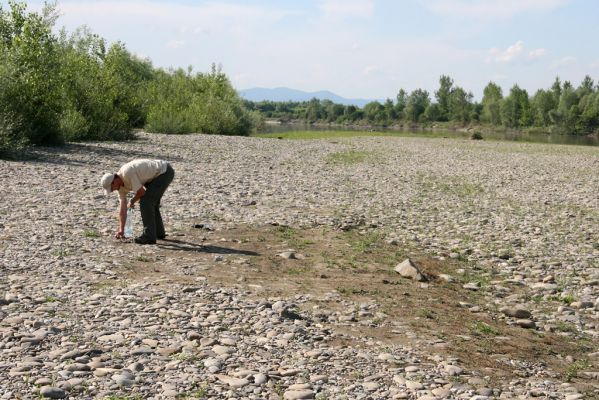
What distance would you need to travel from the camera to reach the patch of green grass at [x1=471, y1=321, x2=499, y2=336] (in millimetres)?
9742

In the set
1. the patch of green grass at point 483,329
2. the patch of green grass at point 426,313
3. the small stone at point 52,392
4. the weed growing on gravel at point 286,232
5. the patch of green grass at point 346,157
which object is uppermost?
the patch of green grass at point 346,157

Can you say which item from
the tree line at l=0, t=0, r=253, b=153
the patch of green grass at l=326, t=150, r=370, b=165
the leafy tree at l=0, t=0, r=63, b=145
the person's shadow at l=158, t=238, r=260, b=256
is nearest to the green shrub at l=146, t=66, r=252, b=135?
the tree line at l=0, t=0, r=253, b=153

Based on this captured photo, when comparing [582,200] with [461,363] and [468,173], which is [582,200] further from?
[461,363]

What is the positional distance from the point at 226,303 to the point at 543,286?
20.5ft

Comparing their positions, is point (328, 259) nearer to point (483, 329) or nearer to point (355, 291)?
point (355, 291)

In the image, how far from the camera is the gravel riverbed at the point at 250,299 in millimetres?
7387

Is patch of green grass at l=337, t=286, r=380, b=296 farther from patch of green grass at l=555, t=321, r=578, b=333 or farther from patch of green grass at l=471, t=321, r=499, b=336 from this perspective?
patch of green grass at l=555, t=321, r=578, b=333

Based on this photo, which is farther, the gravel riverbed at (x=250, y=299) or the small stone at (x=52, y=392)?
the gravel riverbed at (x=250, y=299)

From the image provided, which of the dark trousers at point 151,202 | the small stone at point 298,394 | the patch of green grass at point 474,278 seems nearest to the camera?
the small stone at point 298,394

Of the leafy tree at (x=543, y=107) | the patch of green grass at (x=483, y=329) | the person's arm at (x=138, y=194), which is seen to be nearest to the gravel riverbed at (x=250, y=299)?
the patch of green grass at (x=483, y=329)

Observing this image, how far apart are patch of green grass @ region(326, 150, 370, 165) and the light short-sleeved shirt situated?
2542cm

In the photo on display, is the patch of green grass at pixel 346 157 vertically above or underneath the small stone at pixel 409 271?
above

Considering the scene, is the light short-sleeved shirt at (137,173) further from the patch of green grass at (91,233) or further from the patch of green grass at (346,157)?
the patch of green grass at (346,157)

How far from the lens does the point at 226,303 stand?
10.0 meters
